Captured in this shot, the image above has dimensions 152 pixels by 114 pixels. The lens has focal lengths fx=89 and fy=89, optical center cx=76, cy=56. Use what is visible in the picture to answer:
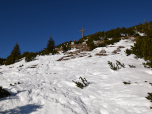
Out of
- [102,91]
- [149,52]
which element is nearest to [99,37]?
[149,52]

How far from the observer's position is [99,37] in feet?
57.0

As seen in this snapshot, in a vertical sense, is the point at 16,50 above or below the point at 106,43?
above

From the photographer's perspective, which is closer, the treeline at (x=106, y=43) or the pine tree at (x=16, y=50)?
the treeline at (x=106, y=43)

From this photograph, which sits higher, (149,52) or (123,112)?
(149,52)

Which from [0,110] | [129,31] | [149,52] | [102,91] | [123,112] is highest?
[129,31]

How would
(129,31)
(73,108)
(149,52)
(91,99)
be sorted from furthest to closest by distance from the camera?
(129,31)
(149,52)
(91,99)
(73,108)

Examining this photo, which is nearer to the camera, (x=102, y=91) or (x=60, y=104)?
(x=60, y=104)

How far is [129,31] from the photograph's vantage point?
15.1 m

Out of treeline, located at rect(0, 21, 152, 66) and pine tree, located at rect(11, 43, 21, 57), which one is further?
pine tree, located at rect(11, 43, 21, 57)

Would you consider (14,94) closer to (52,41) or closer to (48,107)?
(48,107)

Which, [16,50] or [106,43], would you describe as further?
[16,50]

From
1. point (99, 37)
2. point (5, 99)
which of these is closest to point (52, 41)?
point (99, 37)

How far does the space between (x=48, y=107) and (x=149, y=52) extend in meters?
4.18

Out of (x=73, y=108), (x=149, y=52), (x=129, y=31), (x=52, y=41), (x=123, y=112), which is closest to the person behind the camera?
(x=123, y=112)
